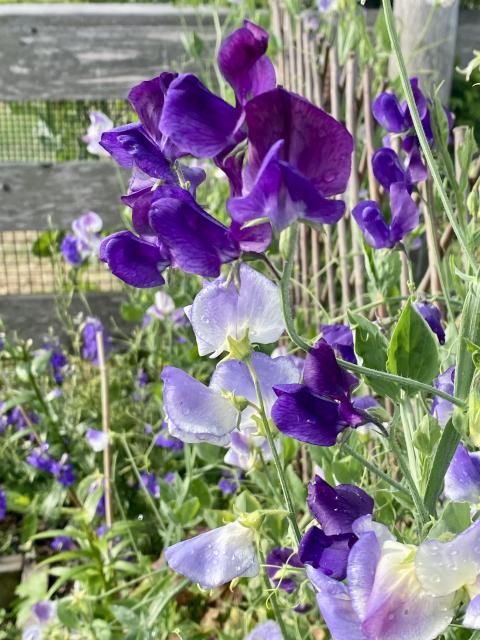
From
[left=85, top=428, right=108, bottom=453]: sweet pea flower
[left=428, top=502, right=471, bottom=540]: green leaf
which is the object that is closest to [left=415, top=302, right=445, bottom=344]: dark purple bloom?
[left=428, top=502, right=471, bottom=540]: green leaf

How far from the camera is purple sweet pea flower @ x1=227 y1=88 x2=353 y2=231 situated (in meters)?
0.37

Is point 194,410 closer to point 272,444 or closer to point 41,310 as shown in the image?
point 272,444

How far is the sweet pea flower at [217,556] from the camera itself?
0.47 m

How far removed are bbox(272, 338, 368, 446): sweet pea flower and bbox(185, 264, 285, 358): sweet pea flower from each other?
43 mm

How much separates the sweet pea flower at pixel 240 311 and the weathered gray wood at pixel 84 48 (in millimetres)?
2198

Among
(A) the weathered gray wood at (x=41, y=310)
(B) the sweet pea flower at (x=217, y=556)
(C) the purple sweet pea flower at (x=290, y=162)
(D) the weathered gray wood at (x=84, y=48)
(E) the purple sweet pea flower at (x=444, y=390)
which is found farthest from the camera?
(A) the weathered gray wood at (x=41, y=310)

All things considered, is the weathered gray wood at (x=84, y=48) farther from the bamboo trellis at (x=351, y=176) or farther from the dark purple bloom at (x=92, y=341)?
the dark purple bloom at (x=92, y=341)

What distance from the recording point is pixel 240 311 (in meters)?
0.50

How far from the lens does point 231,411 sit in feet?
1.67

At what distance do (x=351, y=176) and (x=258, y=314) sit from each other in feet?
3.32

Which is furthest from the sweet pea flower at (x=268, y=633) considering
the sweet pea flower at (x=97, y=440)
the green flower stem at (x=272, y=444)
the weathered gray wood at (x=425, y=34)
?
the weathered gray wood at (x=425, y=34)

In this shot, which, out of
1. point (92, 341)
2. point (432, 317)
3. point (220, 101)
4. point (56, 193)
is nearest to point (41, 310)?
point (56, 193)

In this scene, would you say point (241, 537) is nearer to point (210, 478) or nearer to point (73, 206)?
point (210, 478)

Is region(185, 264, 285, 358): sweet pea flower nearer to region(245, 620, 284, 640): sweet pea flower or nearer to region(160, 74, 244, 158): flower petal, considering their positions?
region(160, 74, 244, 158): flower petal
